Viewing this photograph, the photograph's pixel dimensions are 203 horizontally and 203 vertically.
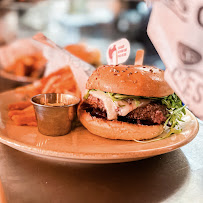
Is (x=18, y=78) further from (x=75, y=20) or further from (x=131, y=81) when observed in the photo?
(x=75, y=20)

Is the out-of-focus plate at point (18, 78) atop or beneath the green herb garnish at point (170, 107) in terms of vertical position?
beneath

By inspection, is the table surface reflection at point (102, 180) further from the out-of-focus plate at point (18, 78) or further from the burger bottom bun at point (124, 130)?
the out-of-focus plate at point (18, 78)

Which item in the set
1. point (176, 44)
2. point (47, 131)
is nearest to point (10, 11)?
point (47, 131)

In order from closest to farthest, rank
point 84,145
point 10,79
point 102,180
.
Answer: point 102,180 < point 84,145 < point 10,79

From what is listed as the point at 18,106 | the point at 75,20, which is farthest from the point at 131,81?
the point at 75,20

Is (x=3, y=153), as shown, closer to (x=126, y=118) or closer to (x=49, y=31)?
(x=126, y=118)

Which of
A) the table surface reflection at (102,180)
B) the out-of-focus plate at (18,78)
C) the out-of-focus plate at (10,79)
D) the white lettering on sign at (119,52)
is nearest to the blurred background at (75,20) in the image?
the out-of-focus plate at (10,79)
